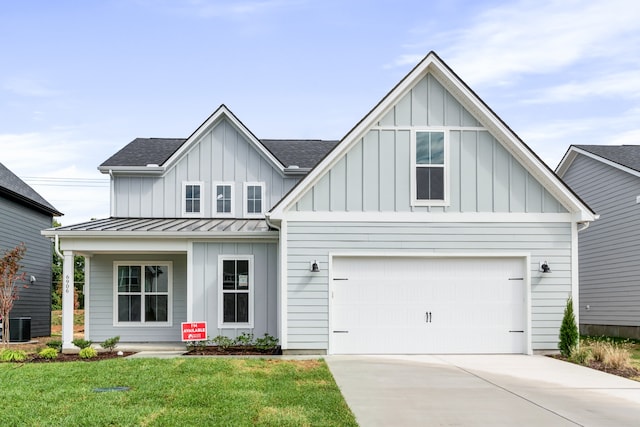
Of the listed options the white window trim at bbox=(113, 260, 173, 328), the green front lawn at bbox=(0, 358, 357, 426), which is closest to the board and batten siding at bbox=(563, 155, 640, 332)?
the green front lawn at bbox=(0, 358, 357, 426)

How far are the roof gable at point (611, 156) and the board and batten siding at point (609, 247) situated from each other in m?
0.29

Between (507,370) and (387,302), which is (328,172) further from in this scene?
(507,370)

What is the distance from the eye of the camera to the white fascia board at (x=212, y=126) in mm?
21531

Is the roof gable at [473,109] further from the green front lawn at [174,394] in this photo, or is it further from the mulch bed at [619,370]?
the green front lawn at [174,394]

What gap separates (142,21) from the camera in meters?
17.3

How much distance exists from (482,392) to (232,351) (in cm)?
716

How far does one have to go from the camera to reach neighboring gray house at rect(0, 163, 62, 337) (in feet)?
77.7

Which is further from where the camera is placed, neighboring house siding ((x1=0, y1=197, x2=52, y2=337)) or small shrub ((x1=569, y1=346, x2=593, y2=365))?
neighboring house siding ((x1=0, y1=197, x2=52, y2=337))

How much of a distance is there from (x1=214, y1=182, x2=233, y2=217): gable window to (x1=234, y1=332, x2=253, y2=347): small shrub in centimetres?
535

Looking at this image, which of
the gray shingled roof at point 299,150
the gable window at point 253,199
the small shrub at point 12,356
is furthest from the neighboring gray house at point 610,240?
the small shrub at point 12,356

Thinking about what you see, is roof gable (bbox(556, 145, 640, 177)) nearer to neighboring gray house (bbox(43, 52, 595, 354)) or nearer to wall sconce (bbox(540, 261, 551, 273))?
wall sconce (bbox(540, 261, 551, 273))

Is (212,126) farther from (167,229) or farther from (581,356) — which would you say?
(581,356)

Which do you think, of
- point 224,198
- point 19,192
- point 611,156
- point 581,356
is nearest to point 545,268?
point 581,356

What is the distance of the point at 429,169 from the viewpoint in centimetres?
1619
